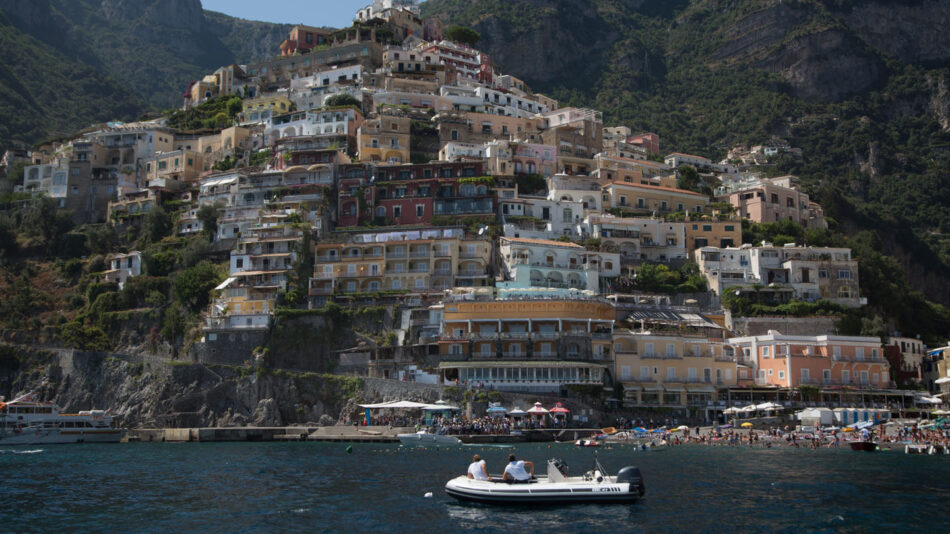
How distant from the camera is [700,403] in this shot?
209ft

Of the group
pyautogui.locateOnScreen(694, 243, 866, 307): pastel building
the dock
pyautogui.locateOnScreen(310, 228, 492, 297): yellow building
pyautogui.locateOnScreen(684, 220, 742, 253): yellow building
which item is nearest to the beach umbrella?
the dock

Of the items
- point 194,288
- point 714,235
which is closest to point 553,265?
point 714,235

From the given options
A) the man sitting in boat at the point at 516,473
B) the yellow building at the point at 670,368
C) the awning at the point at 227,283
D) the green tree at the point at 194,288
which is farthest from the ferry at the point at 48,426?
the man sitting in boat at the point at 516,473

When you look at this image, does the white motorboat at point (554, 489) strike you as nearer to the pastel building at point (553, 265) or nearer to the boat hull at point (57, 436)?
the boat hull at point (57, 436)

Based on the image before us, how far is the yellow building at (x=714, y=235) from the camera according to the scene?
262 feet

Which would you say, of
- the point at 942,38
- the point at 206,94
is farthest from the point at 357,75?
the point at 942,38

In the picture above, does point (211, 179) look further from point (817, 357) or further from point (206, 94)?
point (817, 357)

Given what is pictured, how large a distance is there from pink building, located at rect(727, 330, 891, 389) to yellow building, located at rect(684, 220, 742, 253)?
45.7 feet

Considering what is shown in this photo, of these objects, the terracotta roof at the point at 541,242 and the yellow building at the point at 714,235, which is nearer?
the terracotta roof at the point at 541,242

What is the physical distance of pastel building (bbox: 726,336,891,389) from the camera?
65250 mm

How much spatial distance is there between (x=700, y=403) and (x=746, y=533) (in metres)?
37.9

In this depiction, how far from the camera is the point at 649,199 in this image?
86.4m

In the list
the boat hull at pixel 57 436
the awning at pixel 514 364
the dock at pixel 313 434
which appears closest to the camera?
the dock at pixel 313 434

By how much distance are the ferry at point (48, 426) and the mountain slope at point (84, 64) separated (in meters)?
58.5
